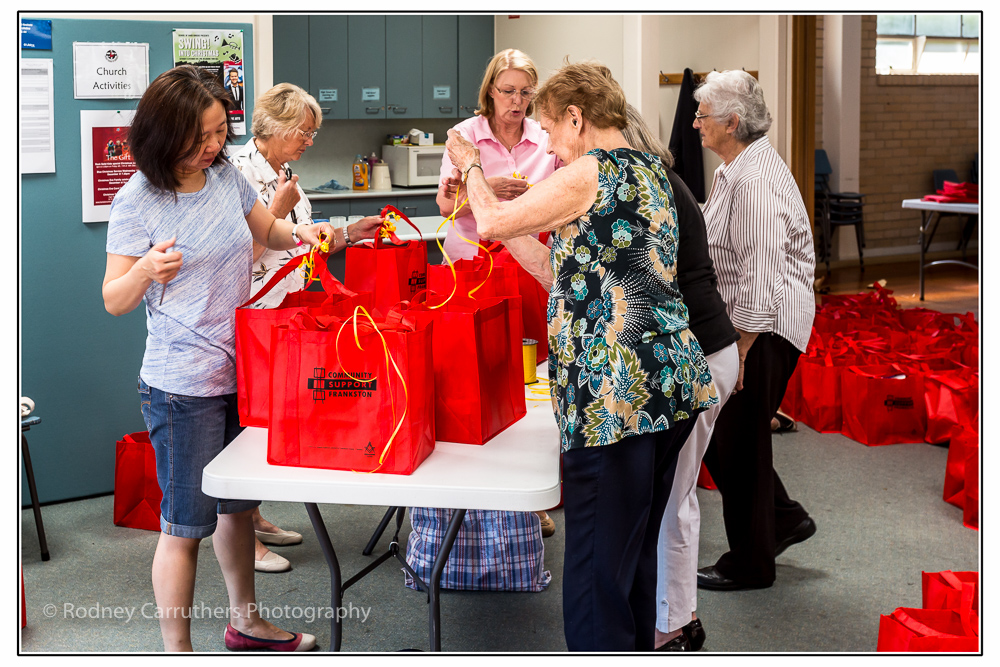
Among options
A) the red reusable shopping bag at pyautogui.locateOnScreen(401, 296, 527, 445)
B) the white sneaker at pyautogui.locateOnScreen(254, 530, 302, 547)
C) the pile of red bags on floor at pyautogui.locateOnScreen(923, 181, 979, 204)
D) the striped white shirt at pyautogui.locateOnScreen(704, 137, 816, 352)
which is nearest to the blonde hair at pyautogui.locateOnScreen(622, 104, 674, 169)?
the red reusable shopping bag at pyautogui.locateOnScreen(401, 296, 527, 445)

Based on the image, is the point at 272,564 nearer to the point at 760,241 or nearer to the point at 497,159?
the point at 497,159

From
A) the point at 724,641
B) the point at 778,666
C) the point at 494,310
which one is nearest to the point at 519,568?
the point at 724,641

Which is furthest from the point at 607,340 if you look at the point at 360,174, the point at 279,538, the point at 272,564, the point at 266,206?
the point at 360,174

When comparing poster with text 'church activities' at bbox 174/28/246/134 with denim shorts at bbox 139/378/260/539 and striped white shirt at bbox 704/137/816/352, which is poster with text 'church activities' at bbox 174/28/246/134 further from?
striped white shirt at bbox 704/137/816/352

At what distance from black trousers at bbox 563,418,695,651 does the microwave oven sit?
5828 mm

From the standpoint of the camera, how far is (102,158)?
3.45 metres

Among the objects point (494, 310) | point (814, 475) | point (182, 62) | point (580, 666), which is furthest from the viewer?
point (814, 475)

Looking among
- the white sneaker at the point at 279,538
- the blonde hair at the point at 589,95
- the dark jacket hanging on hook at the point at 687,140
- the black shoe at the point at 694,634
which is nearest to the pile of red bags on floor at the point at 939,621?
the black shoe at the point at 694,634

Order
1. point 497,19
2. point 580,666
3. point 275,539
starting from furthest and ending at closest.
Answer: point 497,19, point 275,539, point 580,666

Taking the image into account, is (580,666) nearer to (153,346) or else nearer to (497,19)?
(153,346)

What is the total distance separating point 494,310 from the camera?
2.12m

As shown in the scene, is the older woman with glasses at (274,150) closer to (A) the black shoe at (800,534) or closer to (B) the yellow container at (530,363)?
(B) the yellow container at (530,363)

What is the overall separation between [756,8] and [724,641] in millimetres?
1742

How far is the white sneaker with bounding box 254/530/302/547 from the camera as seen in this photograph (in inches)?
129
